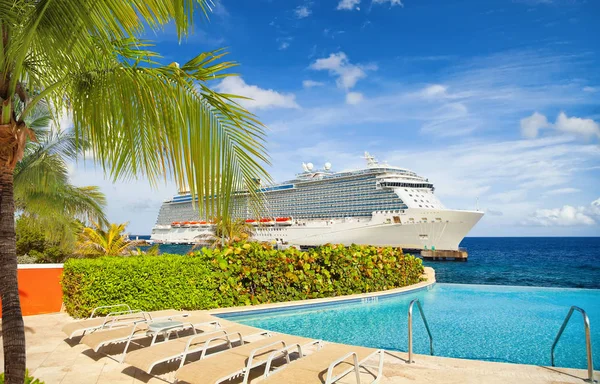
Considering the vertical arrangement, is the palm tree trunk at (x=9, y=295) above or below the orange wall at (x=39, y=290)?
above

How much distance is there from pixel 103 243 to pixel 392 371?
42.4 ft

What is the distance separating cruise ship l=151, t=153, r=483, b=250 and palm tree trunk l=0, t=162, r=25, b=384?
1022 inches

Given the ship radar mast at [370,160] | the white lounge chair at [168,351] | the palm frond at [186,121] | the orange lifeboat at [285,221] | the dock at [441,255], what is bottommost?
the dock at [441,255]

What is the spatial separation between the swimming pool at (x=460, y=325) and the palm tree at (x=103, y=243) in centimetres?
895

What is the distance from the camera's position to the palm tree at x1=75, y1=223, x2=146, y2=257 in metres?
14.1

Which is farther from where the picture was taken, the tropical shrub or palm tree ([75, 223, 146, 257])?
the tropical shrub

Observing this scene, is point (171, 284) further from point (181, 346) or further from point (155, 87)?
point (155, 87)

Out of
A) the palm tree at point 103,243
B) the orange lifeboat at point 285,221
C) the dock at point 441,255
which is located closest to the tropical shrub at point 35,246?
the palm tree at point 103,243

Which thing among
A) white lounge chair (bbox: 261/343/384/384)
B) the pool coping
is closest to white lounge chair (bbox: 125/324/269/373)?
white lounge chair (bbox: 261/343/384/384)

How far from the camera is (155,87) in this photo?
84.3 inches

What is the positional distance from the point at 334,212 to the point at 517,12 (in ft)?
83.1

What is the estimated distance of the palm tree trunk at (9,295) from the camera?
1.95 m

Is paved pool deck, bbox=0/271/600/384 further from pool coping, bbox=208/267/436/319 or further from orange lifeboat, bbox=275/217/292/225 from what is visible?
orange lifeboat, bbox=275/217/292/225

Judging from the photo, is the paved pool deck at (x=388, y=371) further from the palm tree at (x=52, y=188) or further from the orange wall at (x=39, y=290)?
the palm tree at (x=52, y=188)
